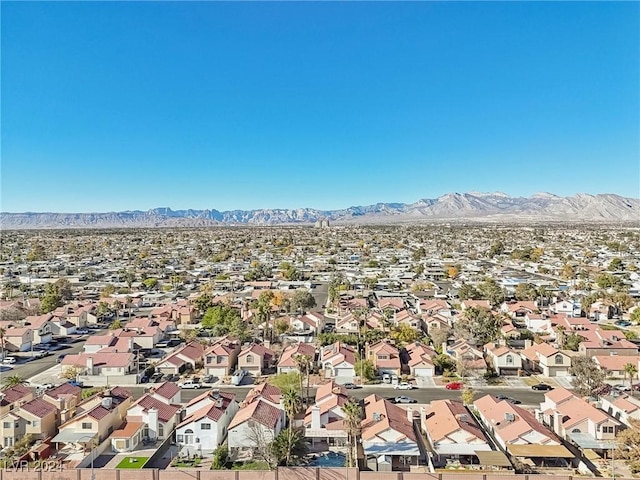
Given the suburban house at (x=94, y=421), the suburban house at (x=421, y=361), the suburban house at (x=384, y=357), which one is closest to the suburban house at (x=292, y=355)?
the suburban house at (x=384, y=357)

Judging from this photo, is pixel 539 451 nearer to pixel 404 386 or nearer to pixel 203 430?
pixel 404 386

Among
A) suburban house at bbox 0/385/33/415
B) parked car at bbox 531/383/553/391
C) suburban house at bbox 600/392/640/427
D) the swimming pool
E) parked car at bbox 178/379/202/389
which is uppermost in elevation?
suburban house at bbox 0/385/33/415

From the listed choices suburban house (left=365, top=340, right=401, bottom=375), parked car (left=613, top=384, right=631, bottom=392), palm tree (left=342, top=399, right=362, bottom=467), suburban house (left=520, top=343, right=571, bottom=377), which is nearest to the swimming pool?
palm tree (left=342, top=399, right=362, bottom=467)

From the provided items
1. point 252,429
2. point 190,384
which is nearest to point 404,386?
point 252,429

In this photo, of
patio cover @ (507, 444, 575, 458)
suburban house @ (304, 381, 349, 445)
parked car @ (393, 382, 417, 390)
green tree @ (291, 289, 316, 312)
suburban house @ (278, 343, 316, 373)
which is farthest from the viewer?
green tree @ (291, 289, 316, 312)

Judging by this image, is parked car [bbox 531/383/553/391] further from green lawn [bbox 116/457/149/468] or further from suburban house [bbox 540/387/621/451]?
green lawn [bbox 116/457/149/468]

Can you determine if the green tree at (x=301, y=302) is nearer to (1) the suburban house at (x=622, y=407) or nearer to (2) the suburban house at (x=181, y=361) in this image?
(2) the suburban house at (x=181, y=361)
